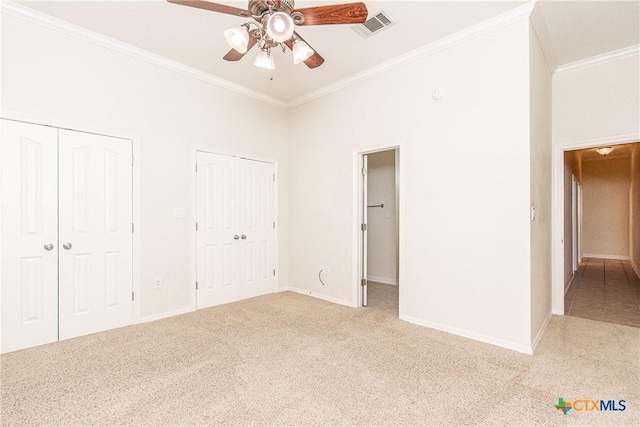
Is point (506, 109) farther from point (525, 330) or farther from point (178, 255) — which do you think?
point (178, 255)

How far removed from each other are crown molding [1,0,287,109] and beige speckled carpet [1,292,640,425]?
291 centimetres

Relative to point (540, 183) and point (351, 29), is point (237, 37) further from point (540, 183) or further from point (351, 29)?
point (540, 183)

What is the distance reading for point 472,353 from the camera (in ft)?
8.63

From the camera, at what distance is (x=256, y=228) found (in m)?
4.51

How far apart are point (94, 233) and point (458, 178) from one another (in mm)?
3682

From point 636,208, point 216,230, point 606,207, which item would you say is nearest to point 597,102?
point 216,230

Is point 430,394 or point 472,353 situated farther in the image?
point 472,353

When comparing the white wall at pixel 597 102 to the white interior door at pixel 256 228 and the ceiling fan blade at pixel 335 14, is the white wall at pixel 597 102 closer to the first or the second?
the ceiling fan blade at pixel 335 14

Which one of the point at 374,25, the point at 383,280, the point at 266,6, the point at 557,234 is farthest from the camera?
the point at 383,280

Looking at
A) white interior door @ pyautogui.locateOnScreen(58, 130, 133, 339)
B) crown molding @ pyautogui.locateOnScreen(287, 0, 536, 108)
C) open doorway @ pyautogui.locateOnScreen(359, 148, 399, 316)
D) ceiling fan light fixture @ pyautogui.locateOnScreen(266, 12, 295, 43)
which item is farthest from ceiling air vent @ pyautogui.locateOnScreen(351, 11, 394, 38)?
white interior door @ pyautogui.locateOnScreen(58, 130, 133, 339)

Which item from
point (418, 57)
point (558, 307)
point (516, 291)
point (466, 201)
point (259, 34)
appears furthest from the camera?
point (558, 307)

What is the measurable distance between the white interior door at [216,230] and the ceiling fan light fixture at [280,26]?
7.54 ft

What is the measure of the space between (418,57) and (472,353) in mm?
2978

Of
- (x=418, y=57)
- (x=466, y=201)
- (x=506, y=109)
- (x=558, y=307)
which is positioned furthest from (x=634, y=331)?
(x=418, y=57)
